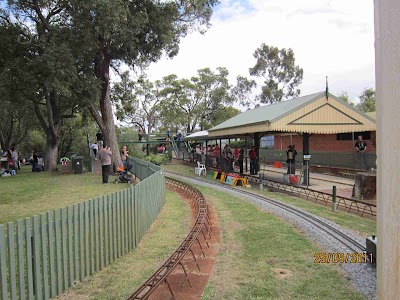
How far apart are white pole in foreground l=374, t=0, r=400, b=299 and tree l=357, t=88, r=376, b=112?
164 ft

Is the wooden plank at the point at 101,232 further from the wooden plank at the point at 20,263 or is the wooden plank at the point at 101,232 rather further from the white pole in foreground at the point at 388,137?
the white pole in foreground at the point at 388,137

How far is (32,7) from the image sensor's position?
61.8ft

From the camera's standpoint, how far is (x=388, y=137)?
5.19ft

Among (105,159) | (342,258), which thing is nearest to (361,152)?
(105,159)

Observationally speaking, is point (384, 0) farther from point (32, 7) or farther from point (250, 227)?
point (32, 7)

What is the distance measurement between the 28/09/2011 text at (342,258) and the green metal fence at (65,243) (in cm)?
336

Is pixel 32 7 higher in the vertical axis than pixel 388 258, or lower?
higher

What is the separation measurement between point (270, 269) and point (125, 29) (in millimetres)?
13147

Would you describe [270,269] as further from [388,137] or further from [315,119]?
[315,119]

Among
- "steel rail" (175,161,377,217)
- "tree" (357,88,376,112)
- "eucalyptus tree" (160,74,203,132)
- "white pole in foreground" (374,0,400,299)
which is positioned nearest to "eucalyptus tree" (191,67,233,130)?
"eucalyptus tree" (160,74,203,132)

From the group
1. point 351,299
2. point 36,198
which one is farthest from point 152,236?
point 36,198

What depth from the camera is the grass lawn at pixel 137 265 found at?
466 centimetres

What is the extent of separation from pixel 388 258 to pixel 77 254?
438 centimetres

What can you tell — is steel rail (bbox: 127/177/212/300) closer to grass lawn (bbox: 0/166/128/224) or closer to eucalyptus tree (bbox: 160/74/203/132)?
grass lawn (bbox: 0/166/128/224)
